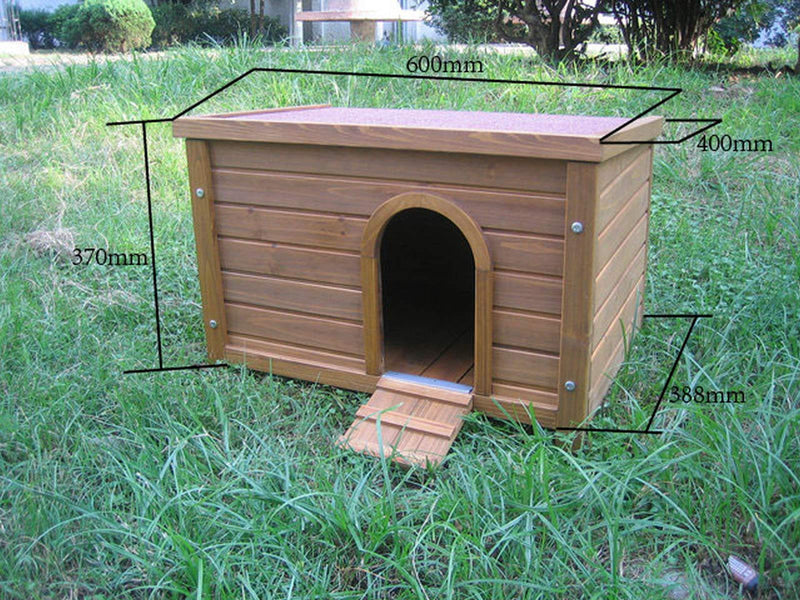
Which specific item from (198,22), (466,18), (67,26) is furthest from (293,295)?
(198,22)

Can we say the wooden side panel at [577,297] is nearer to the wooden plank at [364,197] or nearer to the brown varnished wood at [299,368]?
the wooden plank at [364,197]

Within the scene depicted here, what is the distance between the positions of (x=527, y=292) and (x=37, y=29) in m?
23.6

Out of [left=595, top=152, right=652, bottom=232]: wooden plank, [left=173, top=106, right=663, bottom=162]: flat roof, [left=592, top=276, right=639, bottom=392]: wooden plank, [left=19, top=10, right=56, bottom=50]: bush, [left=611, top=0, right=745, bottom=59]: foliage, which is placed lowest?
[left=592, top=276, right=639, bottom=392]: wooden plank

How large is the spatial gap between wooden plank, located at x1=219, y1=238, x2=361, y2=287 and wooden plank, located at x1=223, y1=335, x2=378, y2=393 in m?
0.32

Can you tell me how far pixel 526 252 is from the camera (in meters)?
2.56

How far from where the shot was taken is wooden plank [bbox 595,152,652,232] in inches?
99.0

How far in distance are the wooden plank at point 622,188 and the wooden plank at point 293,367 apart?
1021 millimetres

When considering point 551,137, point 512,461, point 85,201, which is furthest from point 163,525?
point 85,201

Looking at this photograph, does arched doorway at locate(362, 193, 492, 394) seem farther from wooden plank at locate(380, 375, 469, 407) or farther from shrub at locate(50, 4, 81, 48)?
shrub at locate(50, 4, 81, 48)

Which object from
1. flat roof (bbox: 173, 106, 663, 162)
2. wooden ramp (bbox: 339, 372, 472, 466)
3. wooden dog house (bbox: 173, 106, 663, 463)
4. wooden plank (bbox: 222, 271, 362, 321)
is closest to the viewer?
flat roof (bbox: 173, 106, 663, 162)

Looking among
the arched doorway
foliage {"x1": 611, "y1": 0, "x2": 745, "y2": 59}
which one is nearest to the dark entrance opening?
the arched doorway

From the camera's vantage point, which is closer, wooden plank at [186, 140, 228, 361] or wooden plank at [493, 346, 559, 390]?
wooden plank at [493, 346, 559, 390]

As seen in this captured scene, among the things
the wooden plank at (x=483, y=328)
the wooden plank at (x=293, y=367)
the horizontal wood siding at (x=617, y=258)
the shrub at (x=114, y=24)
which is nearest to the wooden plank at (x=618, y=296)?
the horizontal wood siding at (x=617, y=258)

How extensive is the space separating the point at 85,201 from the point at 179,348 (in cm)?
203
